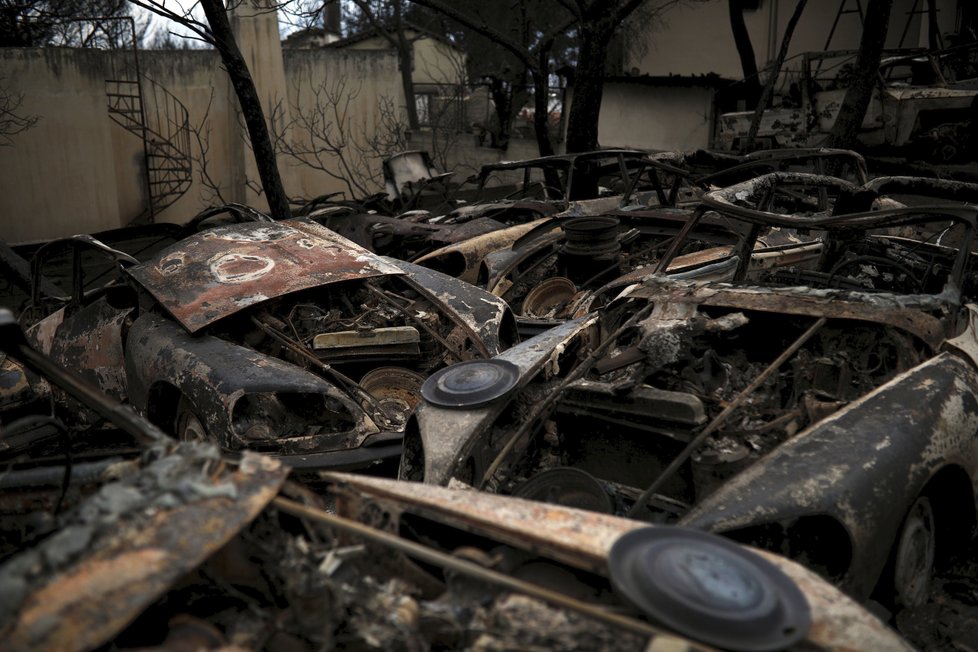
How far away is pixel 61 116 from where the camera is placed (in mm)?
13523

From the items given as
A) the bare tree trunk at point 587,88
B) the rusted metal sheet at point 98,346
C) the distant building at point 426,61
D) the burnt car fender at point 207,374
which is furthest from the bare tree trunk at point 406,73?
the burnt car fender at point 207,374

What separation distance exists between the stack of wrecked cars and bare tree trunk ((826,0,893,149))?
857cm

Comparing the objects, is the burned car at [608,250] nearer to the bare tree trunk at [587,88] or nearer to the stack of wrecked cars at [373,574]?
the bare tree trunk at [587,88]

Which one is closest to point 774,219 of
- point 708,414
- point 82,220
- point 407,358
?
point 708,414

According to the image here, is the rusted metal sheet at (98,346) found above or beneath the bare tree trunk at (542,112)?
beneath

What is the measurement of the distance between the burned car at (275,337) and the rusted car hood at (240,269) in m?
0.01

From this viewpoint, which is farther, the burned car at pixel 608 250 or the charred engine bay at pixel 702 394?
the burned car at pixel 608 250

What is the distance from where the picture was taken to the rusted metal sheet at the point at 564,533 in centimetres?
173

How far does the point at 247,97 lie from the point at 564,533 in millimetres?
7949

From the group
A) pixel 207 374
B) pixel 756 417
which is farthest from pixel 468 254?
pixel 756 417

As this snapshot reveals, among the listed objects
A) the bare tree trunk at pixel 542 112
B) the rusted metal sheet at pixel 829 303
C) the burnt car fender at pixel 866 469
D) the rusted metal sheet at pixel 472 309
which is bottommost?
the rusted metal sheet at pixel 472 309

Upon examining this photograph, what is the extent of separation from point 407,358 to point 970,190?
3.47 m

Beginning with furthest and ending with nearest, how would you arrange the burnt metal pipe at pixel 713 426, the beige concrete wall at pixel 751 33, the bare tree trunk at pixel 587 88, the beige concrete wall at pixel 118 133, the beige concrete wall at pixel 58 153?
the beige concrete wall at pixel 751 33 < the beige concrete wall at pixel 118 133 < the beige concrete wall at pixel 58 153 < the bare tree trunk at pixel 587 88 < the burnt metal pipe at pixel 713 426

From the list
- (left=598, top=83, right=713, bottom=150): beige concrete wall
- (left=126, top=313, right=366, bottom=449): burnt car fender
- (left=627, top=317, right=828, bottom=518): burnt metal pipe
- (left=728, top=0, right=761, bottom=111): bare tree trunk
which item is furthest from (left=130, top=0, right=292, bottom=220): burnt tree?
(left=598, top=83, right=713, bottom=150): beige concrete wall
